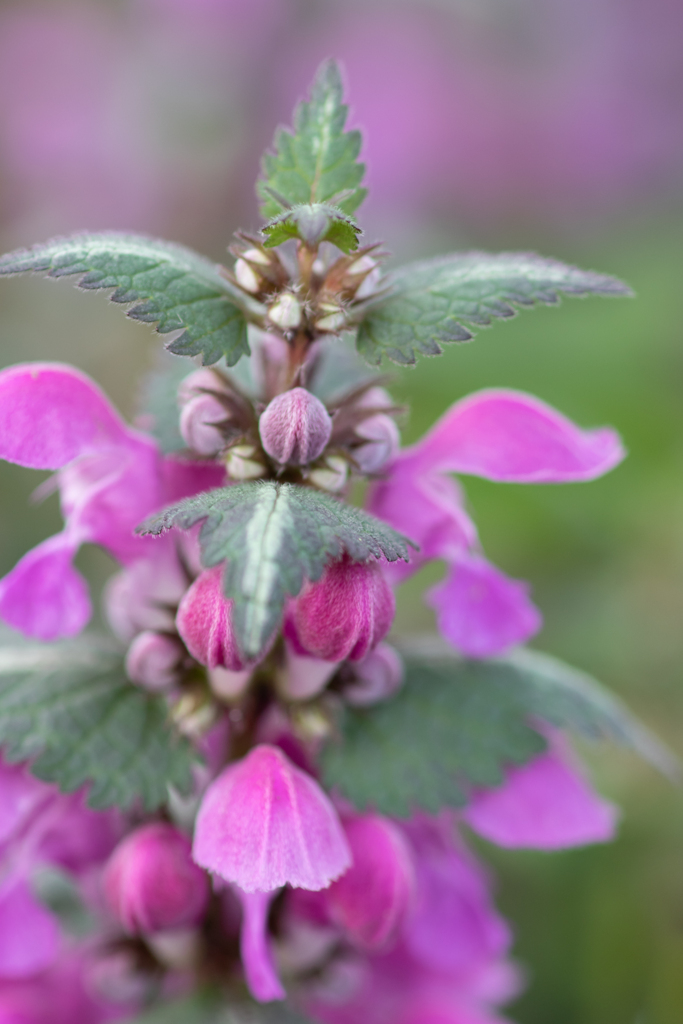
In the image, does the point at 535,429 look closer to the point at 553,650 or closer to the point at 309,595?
the point at 309,595

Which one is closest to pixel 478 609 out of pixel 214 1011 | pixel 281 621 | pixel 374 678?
pixel 374 678

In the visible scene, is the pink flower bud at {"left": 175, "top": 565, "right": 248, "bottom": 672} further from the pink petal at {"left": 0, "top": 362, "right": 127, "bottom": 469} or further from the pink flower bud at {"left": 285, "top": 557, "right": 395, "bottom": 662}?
the pink petal at {"left": 0, "top": 362, "right": 127, "bottom": 469}

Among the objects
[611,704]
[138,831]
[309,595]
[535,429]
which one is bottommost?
[138,831]

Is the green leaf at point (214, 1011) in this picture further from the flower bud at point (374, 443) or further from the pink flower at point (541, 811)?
the flower bud at point (374, 443)

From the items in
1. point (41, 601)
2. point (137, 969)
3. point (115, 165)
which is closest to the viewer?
point (41, 601)

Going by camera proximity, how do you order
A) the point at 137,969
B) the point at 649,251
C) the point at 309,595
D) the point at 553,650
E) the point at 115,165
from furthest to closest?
the point at 115,165 < the point at 649,251 < the point at 553,650 < the point at 137,969 < the point at 309,595

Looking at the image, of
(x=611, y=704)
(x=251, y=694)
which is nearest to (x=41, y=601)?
(x=251, y=694)

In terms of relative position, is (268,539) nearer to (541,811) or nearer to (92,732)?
(92,732)
